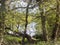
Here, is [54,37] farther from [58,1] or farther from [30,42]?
[58,1]

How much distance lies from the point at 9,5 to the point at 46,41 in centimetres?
249

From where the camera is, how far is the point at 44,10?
698 centimetres

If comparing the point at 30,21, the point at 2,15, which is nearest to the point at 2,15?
the point at 2,15

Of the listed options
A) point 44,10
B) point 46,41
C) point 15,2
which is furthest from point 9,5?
point 46,41

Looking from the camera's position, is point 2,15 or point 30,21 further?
point 30,21

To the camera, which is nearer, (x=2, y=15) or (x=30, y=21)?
(x=2, y=15)

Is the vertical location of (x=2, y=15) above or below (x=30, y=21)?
above

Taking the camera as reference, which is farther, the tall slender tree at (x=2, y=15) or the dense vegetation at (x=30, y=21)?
the dense vegetation at (x=30, y=21)

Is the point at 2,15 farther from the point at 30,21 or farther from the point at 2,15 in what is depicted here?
the point at 30,21

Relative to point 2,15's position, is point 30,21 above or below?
below

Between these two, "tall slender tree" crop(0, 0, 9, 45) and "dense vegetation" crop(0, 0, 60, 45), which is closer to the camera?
"tall slender tree" crop(0, 0, 9, 45)

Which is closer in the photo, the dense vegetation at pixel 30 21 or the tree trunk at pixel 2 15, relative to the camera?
the tree trunk at pixel 2 15

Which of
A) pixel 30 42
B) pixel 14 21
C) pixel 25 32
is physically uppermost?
pixel 14 21

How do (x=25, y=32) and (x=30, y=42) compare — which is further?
(x=30, y=42)
